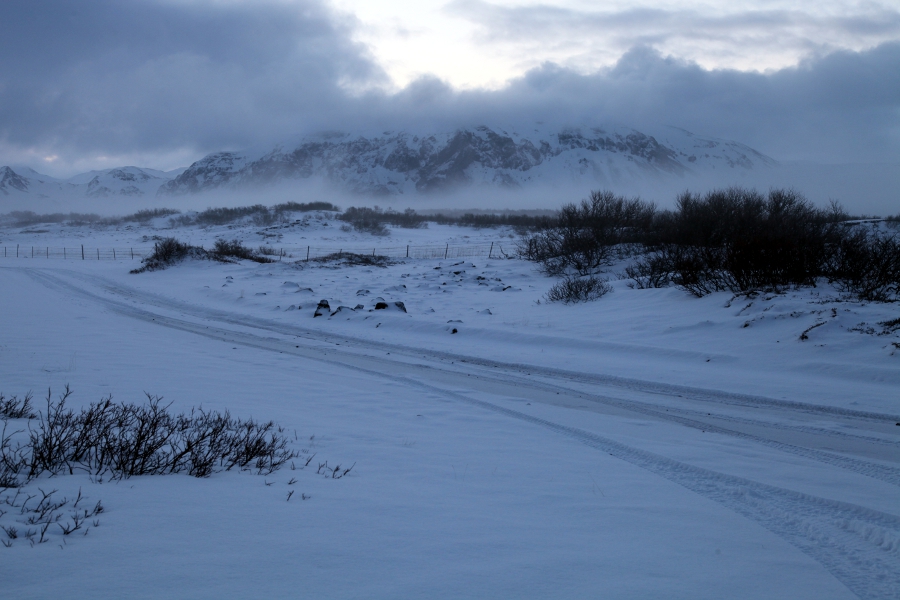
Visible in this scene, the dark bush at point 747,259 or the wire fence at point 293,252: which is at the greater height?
the wire fence at point 293,252

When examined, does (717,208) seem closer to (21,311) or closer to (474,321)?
(474,321)

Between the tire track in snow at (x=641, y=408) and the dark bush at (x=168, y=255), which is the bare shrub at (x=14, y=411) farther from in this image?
the dark bush at (x=168, y=255)

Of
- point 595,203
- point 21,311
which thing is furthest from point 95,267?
point 595,203

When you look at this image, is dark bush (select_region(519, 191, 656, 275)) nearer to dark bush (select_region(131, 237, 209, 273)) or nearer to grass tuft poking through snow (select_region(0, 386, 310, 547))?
dark bush (select_region(131, 237, 209, 273))

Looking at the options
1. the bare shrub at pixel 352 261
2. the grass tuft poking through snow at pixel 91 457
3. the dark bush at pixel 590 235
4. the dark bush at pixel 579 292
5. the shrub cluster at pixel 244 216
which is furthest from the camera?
the shrub cluster at pixel 244 216

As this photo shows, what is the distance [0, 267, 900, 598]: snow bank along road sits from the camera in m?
3.53

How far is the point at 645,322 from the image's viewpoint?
1261 cm

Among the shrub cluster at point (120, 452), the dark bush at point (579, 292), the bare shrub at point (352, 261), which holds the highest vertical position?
the bare shrub at point (352, 261)

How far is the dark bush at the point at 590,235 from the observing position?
26.8 m

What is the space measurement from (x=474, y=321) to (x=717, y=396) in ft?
24.8

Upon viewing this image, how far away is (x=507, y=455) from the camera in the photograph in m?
4.96

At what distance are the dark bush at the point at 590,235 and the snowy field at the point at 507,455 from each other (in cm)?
1265

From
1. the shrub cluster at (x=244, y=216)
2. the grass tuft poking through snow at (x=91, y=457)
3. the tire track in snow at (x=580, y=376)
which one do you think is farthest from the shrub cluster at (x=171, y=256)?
the shrub cluster at (x=244, y=216)

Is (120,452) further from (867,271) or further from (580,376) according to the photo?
(867,271)
